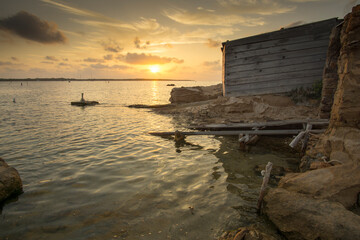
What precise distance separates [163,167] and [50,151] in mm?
5508

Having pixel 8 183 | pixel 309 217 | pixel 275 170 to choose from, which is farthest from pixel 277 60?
pixel 8 183

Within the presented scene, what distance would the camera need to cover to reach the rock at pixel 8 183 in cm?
501

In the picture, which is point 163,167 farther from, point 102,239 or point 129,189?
point 102,239

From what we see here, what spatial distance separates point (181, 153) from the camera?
8766mm

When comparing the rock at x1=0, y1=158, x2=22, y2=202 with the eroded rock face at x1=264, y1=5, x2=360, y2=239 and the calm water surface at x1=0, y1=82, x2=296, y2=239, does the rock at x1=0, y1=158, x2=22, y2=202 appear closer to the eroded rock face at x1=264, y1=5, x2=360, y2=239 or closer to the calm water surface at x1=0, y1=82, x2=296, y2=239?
the calm water surface at x1=0, y1=82, x2=296, y2=239

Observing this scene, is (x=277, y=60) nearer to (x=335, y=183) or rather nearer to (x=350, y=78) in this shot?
(x=350, y=78)

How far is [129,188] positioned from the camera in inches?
227

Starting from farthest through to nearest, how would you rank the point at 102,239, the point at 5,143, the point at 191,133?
the point at 191,133, the point at 5,143, the point at 102,239

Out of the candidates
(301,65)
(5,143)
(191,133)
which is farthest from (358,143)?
(5,143)

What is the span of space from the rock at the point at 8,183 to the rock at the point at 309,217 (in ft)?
21.5

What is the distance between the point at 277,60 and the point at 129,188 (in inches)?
509

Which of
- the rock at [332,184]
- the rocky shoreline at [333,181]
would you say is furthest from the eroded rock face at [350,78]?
the rock at [332,184]

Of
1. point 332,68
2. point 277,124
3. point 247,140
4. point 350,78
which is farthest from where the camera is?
point 277,124

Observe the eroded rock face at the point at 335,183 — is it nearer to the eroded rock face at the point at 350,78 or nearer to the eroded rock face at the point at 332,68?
the eroded rock face at the point at 350,78
